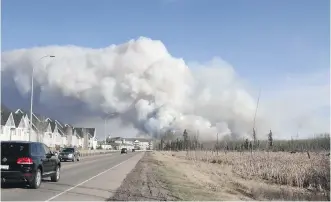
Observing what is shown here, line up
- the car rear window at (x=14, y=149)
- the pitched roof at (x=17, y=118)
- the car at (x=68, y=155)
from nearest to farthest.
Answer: the car rear window at (x=14, y=149) < the car at (x=68, y=155) < the pitched roof at (x=17, y=118)

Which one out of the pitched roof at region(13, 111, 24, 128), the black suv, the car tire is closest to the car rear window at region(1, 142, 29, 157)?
the black suv

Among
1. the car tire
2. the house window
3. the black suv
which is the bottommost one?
the car tire

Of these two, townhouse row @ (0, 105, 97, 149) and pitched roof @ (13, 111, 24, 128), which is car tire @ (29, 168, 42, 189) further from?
pitched roof @ (13, 111, 24, 128)

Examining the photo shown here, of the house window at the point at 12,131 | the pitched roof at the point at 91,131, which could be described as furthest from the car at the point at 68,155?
the pitched roof at the point at 91,131

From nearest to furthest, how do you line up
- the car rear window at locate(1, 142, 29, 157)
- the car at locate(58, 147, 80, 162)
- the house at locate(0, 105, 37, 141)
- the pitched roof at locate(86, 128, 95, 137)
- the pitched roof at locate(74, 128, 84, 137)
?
the car rear window at locate(1, 142, 29, 157), the car at locate(58, 147, 80, 162), the house at locate(0, 105, 37, 141), the pitched roof at locate(74, 128, 84, 137), the pitched roof at locate(86, 128, 95, 137)

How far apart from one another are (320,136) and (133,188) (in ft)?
132

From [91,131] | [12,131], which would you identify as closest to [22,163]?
[12,131]

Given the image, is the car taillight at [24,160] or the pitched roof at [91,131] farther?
the pitched roof at [91,131]

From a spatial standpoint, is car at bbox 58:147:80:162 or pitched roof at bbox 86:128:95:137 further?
pitched roof at bbox 86:128:95:137

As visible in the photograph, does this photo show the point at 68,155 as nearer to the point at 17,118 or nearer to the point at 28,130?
the point at 28,130

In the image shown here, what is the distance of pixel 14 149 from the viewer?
17.4m

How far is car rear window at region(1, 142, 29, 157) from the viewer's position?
56.7 ft

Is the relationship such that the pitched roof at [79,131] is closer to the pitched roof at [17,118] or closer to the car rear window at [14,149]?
the pitched roof at [17,118]

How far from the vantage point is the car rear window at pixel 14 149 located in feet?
56.7
